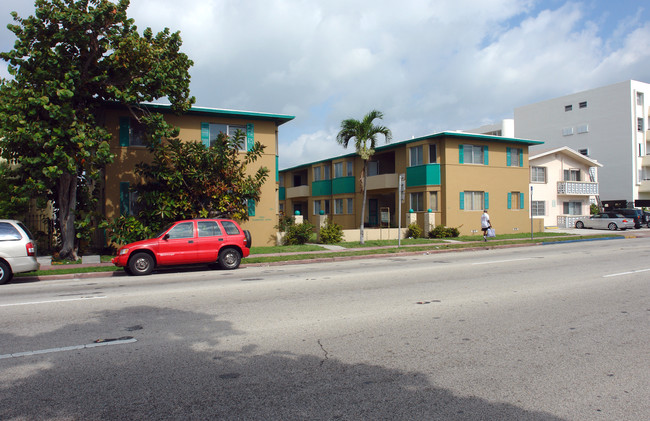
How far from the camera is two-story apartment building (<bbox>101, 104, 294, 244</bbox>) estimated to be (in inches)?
787

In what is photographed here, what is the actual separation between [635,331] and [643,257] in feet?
38.7

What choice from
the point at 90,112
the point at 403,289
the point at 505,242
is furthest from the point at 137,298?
the point at 505,242

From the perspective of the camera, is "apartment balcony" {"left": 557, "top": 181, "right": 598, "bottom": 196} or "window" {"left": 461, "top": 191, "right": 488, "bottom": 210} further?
"apartment balcony" {"left": 557, "top": 181, "right": 598, "bottom": 196}

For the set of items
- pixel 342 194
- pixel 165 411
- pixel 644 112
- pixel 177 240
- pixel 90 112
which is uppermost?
pixel 644 112

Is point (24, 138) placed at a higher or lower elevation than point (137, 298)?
higher

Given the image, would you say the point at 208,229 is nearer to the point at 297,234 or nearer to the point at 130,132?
the point at 130,132

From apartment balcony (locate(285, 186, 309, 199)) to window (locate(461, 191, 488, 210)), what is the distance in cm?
1636

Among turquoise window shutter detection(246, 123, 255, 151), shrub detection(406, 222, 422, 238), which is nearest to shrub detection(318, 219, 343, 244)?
shrub detection(406, 222, 422, 238)

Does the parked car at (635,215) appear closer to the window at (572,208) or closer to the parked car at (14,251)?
the window at (572,208)

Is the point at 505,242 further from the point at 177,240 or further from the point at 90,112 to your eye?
the point at 90,112

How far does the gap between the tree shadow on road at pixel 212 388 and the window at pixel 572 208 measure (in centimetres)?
4057

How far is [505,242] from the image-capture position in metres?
23.9

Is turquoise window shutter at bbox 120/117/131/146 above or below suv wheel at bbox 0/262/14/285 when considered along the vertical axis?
above

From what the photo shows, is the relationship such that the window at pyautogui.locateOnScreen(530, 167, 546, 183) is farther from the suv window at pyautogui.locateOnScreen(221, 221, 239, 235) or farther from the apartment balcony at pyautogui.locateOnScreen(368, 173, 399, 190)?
the suv window at pyautogui.locateOnScreen(221, 221, 239, 235)
